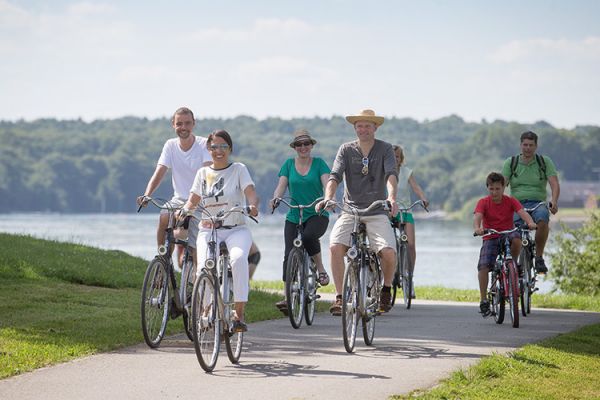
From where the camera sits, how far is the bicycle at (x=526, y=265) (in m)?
14.8

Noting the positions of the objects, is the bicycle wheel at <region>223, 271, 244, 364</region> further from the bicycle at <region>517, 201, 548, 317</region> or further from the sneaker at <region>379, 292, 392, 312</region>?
the bicycle at <region>517, 201, 548, 317</region>

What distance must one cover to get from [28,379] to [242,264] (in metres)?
1.87

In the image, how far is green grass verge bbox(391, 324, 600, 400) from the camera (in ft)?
28.4

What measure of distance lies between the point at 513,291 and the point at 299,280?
2306 millimetres

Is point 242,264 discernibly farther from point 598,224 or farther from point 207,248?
point 598,224

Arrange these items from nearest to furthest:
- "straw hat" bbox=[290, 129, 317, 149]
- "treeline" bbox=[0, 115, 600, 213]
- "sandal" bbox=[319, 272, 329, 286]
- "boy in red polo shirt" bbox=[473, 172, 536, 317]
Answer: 1. "straw hat" bbox=[290, 129, 317, 149]
2. "sandal" bbox=[319, 272, 329, 286]
3. "boy in red polo shirt" bbox=[473, 172, 536, 317]
4. "treeline" bbox=[0, 115, 600, 213]

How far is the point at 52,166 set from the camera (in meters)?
176

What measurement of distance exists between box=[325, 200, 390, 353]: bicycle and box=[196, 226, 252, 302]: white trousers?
103 cm

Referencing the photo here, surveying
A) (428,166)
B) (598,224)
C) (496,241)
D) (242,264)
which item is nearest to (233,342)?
(242,264)

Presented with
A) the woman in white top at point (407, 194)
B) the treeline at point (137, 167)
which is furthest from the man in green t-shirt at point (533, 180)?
the treeline at point (137, 167)

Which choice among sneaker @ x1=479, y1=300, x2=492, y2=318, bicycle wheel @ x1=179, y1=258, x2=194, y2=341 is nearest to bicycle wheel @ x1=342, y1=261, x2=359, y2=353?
bicycle wheel @ x1=179, y1=258, x2=194, y2=341

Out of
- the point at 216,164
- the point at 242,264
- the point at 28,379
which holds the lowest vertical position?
the point at 28,379

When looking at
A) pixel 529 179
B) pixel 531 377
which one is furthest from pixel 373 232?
pixel 529 179

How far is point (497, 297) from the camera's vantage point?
13672mm
